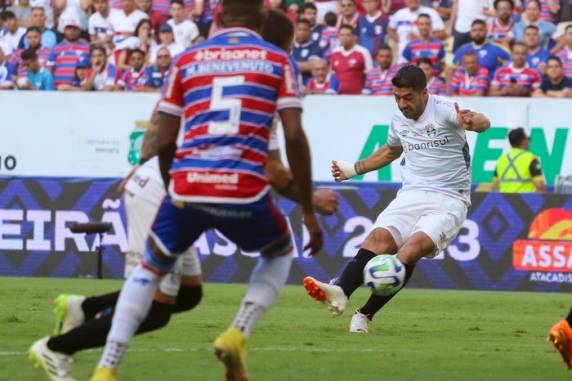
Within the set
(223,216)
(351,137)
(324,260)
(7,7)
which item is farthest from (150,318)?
(7,7)

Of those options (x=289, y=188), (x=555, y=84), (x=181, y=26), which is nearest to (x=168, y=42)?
(x=181, y=26)

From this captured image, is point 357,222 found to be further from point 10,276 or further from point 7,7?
point 7,7

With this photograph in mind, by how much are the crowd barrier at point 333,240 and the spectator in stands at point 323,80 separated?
3.24m

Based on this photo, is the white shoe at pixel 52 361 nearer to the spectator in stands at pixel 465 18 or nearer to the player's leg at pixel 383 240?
the player's leg at pixel 383 240

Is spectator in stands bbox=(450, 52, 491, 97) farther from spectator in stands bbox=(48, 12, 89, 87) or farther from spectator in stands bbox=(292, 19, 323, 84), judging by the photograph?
spectator in stands bbox=(48, 12, 89, 87)

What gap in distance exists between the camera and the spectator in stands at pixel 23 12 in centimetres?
2684

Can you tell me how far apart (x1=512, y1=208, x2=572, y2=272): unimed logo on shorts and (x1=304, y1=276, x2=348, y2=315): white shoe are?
26.9 feet

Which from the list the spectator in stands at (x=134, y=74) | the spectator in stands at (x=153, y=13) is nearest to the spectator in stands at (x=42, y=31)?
the spectator in stands at (x=153, y=13)

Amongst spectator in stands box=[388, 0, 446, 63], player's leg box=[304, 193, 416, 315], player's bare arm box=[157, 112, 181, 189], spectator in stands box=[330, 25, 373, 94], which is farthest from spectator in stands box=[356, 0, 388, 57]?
player's bare arm box=[157, 112, 181, 189]

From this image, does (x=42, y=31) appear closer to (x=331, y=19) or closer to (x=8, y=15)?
(x=8, y=15)

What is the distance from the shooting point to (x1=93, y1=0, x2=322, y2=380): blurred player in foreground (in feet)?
24.8

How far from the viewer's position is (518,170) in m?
20.5

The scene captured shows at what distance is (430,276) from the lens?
20328 millimetres

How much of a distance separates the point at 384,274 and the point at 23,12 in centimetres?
1663
